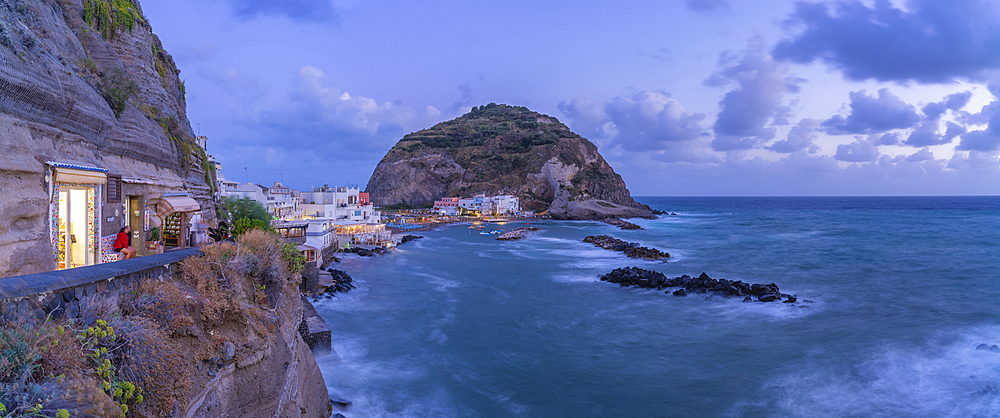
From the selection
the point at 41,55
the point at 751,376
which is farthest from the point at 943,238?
the point at 41,55

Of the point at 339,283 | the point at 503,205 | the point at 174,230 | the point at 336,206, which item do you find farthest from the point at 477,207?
the point at 174,230

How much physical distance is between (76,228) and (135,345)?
6.14m

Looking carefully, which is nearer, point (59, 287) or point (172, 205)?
point (59, 287)

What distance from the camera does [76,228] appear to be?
817cm

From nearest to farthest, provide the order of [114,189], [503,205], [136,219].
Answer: [114,189], [136,219], [503,205]

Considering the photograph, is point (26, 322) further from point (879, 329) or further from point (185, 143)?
point (879, 329)

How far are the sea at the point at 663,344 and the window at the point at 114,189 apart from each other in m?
6.67

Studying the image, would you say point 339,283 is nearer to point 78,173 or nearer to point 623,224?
point 78,173

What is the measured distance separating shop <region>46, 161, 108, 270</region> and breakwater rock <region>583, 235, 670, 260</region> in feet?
109

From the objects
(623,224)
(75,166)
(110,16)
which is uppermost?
(110,16)

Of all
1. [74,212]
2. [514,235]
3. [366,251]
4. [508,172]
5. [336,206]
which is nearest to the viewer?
[74,212]

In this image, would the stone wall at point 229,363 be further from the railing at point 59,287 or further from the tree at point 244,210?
the tree at point 244,210

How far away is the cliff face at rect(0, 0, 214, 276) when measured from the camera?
6.14 metres

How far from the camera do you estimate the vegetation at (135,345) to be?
3.18 meters
